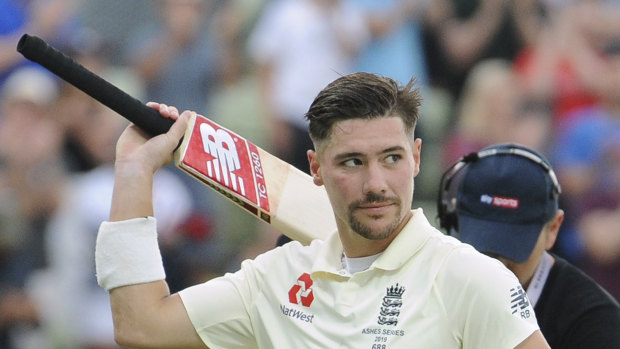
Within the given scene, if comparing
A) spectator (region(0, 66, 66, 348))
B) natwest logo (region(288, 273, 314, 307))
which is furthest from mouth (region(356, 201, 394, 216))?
spectator (region(0, 66, 66, 348))

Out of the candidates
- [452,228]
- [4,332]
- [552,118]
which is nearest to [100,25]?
[4,332]

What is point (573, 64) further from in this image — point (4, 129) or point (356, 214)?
point (356, 214)

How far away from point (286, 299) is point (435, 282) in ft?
1.65

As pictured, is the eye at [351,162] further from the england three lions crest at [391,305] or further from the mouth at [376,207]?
the england three lions crest at [391,305]

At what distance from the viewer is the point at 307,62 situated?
8047 mm

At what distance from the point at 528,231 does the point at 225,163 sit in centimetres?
114

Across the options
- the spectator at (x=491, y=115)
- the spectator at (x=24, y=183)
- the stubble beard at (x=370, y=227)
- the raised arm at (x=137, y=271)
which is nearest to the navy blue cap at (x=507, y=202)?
the stubble beard at (x=370, y=227)

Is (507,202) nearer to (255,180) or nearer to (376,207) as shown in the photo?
(255,180)

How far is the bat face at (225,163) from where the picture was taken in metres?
3.62

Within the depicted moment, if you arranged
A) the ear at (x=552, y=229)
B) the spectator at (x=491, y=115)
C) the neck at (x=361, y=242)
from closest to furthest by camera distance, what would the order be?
the neck at (x=361, y=242), the ear at (x=552, y=229), the spectator at (x=491, y=115)

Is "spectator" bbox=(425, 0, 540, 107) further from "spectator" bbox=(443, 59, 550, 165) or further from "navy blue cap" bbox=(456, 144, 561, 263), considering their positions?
"navy blue cap" bbox=(456, 144, 561, 263)

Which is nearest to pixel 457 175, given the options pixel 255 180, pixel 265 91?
pixel 255 180

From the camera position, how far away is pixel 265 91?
26.6 feet

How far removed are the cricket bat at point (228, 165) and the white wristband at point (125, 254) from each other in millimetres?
283
